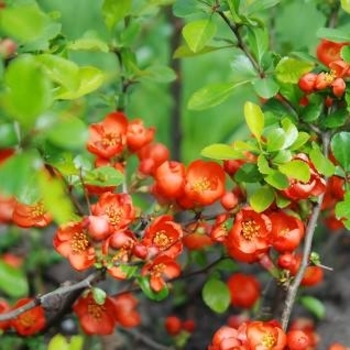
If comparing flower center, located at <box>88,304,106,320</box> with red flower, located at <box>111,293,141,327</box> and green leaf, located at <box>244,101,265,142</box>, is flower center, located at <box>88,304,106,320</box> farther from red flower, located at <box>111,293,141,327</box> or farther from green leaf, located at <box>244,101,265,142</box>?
green leaf, located at <box>244,101,265,142</box>

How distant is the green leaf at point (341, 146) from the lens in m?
1.40

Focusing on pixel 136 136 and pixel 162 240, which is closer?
pixel 162 240

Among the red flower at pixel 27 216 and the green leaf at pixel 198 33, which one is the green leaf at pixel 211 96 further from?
the red flower at pixel 27 216

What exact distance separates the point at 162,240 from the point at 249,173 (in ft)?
0.59

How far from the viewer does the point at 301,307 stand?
7.29 ft

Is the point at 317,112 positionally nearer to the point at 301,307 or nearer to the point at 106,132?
the point at 106,132

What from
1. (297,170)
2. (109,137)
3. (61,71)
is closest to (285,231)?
(297,170)

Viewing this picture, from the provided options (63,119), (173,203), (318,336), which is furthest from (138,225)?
(318,336)

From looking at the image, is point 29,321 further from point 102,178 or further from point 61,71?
point 61,71

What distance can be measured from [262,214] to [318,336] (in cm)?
79

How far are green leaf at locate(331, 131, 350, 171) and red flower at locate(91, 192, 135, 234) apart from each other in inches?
13.9

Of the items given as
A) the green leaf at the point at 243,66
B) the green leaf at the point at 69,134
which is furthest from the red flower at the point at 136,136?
the green leaf at the point at 69,134

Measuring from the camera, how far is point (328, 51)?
5.42 ft

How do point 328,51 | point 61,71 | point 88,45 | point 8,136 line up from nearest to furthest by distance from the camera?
point 8,136
point 61,71
point 88,45
point 328,51
